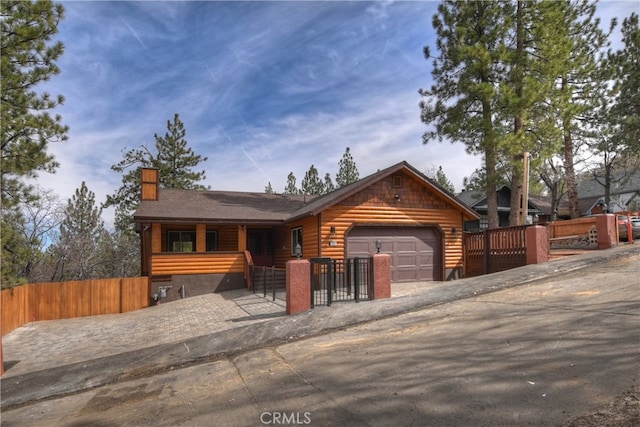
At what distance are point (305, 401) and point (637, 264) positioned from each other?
9.26 m

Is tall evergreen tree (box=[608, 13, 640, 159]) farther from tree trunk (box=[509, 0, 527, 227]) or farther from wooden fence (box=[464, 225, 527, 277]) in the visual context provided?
wooden fence (box=[464, 225, 527, 277])

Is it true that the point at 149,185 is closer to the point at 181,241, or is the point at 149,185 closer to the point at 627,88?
the point at 181,241

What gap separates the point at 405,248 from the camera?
16391 mm

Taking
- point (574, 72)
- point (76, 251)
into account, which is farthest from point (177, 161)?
point (574, 72)

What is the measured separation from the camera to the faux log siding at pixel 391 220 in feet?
49.5

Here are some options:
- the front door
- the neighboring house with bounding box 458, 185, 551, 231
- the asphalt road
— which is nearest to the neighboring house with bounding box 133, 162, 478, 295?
the front door

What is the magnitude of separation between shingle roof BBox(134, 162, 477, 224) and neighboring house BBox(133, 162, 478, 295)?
1.6 inches

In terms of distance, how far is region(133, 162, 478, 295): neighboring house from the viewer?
50.5ft

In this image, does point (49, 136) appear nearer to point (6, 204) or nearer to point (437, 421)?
point (6, 204)

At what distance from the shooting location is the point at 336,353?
246 inches

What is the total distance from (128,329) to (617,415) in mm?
11279

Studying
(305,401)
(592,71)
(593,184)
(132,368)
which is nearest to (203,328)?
(132,368)

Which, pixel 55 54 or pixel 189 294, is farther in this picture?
pixel 189 294
